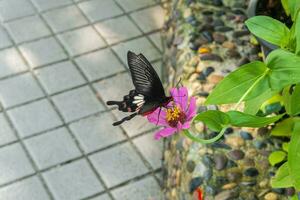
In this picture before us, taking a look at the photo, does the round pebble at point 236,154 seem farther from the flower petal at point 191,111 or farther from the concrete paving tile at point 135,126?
the flower petal at point 191,111

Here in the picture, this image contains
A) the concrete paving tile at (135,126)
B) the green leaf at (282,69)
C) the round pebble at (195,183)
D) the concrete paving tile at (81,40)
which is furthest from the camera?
the concrete paving tile at (81,40)

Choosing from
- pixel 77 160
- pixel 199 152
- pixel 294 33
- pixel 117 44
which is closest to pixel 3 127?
pixel 77 160

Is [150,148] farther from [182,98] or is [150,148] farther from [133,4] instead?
[182,98]

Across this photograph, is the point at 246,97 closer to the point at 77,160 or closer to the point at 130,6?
the point at 77,160

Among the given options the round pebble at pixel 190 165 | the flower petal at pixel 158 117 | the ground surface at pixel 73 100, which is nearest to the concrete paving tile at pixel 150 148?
the ground surface at pixel 73 100

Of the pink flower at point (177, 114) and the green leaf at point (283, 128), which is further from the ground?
the pink flower at point (177, 114)

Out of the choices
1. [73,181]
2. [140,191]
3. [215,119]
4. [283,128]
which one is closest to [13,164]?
[73,181]

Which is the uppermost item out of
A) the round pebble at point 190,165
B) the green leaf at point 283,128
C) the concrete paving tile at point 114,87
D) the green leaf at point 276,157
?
the concrete paving tile at point 114,87
